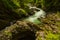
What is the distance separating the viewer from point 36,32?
8.64 meters

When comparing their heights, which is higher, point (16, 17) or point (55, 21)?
point (16, 17)

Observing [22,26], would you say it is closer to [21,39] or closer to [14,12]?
[21,39]

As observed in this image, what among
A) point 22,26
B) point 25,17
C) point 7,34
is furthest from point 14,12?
point 7,34

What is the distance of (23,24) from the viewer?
28.0 feet

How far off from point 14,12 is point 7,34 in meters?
3.52

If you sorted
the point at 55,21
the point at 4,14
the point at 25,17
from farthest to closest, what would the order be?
the point at 25,17, the point at 55,21, the point at 4,14

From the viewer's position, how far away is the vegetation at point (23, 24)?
8.01 m

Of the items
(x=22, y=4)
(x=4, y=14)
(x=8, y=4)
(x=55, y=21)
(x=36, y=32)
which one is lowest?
(x=36, y=32)

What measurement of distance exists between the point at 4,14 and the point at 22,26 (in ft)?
7.39

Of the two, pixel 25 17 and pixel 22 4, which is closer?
pixel 25 17

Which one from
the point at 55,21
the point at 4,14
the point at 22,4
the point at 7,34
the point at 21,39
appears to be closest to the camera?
the point at 7,34

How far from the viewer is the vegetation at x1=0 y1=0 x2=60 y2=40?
8.01 meters

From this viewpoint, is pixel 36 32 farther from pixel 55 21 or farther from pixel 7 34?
pixel 55 21

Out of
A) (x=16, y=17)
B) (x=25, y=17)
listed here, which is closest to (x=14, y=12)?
(x=16, y=17)
